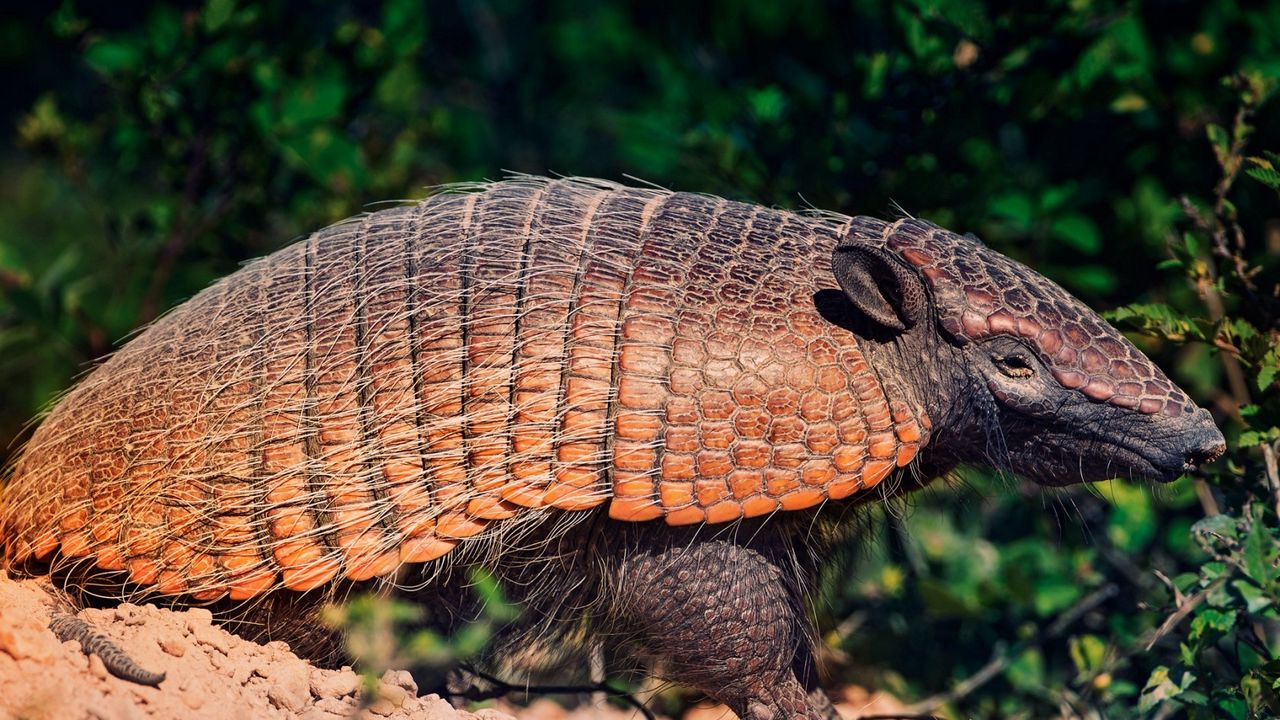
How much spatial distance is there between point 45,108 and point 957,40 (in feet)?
16.5

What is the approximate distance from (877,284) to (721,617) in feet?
3.65

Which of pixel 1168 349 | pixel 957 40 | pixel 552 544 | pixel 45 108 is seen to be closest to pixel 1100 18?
pixel 957 40

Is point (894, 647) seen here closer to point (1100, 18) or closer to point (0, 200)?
point (1100, 18)

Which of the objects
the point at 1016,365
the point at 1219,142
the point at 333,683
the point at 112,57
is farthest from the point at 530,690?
the point at 112,57

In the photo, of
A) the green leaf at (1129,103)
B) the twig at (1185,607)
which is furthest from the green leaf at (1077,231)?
the twig at (1185,607)

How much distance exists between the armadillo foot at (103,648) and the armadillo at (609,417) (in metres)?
0.33

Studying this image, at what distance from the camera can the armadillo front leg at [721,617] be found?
373 centimetres

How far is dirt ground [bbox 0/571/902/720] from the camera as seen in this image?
10.3ft

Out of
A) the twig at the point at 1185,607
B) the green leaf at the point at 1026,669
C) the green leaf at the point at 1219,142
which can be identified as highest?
the green leaf at the point at 1219,142

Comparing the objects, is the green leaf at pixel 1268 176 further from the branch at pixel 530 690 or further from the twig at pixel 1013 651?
the branch at pixel 530 690

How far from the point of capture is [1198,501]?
621 centimetres

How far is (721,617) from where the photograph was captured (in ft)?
12.4

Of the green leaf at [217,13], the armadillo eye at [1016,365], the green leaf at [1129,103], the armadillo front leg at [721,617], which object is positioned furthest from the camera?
the green leaf at [217,13]

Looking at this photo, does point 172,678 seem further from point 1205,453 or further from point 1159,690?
point 1159,690
